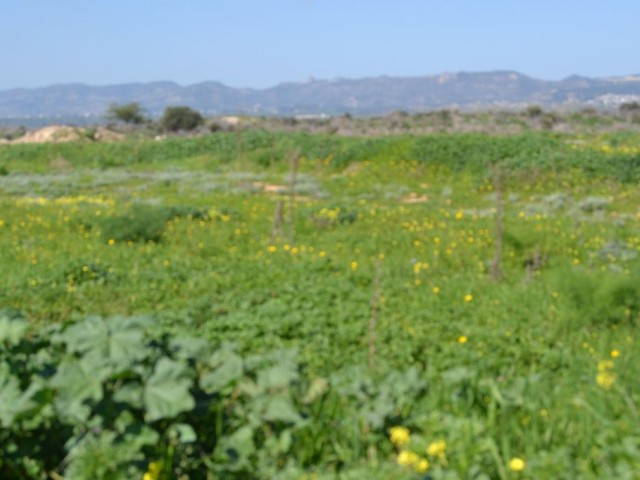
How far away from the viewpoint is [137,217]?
1092 cm

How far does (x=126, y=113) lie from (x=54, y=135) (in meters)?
21.6

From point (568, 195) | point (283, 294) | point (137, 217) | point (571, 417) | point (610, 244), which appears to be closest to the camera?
point (571, 417)

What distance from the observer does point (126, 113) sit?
59.8 metres

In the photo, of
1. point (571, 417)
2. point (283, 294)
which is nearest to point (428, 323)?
point (283, 294)

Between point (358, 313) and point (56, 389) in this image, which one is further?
point (358, 313)

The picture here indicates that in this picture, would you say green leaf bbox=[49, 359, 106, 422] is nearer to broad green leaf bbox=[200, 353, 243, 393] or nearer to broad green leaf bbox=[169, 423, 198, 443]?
broad green leaf bbox=[169, 423, 198, 443]

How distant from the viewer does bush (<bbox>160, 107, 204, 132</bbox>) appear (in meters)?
43.2

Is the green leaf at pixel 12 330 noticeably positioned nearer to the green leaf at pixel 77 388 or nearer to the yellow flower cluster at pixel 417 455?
the green leaf at pixel 77 388

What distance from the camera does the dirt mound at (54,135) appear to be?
38.1 m

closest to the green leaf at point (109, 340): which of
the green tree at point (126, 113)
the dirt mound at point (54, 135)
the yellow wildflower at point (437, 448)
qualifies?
the yellow wildflower at point (437, 448)

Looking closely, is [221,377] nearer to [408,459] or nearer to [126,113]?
[408,459]

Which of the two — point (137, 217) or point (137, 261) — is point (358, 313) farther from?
point (137, 217)

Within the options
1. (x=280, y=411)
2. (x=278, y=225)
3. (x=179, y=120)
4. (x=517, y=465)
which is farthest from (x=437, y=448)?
(x=179, y=120)

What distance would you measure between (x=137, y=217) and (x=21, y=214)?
10.6 ft
